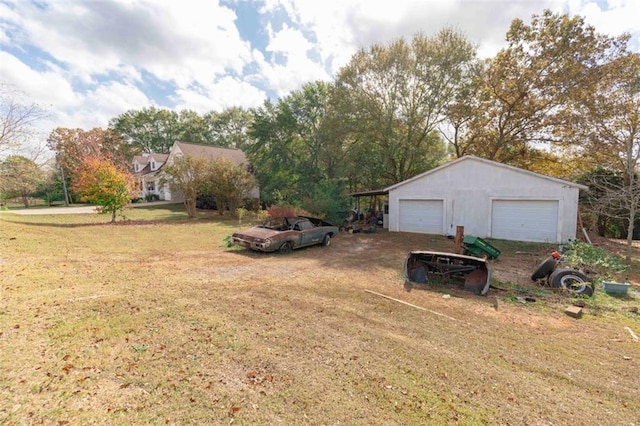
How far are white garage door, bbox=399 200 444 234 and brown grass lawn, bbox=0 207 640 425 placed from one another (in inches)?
297

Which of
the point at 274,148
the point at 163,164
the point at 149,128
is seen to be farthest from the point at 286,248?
the point at 149,128

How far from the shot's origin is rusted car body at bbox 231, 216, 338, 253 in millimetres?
9228

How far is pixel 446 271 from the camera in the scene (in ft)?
22.4

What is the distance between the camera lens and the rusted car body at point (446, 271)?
256 inches

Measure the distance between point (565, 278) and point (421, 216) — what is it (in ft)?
28.1

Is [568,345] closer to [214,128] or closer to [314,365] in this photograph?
[314,365]

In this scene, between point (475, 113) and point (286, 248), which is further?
point (475, 113)

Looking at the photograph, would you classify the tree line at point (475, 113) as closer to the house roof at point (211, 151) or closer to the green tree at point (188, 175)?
the green tree at point (188, 175)

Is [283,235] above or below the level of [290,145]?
below

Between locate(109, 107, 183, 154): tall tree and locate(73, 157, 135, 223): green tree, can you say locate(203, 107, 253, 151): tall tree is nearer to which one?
locate(109, 107, 183, 154): tall tree

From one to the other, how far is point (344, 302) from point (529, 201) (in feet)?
37.2

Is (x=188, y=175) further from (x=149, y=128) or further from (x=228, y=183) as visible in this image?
(x=149, y=128)

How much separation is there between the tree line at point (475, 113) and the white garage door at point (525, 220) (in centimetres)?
139

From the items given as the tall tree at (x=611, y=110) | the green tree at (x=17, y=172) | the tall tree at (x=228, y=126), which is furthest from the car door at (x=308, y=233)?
the tall tree at (x=228, y=126)
